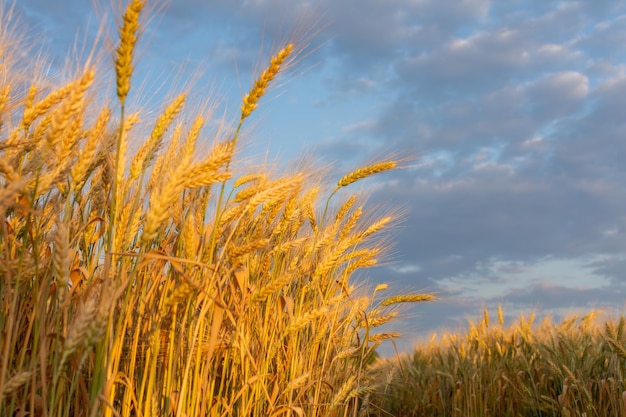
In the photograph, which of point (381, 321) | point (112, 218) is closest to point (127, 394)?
point (112, 218)

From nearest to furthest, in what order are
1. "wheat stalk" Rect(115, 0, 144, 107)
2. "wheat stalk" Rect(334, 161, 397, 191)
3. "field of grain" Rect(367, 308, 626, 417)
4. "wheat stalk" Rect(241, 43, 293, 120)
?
"wheat stalk" Rect(115, 0, 144, 107)
"wheat stalk" Rect(241, 43, 293, 120)
"wheat stalk" Rect(334, 161, 397, 191)
"field of grain" Rect(367, 308, 626, 417)

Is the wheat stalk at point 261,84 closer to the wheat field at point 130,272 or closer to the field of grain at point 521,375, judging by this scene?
the wheat field at point 130,272

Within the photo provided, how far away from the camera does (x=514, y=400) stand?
19.0 ft

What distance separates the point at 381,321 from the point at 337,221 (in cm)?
88

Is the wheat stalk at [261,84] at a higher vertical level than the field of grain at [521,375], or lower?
higher

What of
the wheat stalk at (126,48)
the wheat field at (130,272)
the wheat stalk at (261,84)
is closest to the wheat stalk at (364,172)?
the wheat field at (130,272)

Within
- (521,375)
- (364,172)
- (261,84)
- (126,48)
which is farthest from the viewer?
(521,375)

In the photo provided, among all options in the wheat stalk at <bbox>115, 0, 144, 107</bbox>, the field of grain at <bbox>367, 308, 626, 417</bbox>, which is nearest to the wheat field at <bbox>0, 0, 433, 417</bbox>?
the wheat stalk at <bbox>115, 0, 144, 107</bbox>

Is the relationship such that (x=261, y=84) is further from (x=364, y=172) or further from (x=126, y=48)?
(x=364, y=172)

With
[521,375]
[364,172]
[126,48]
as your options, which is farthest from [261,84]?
[521,375]

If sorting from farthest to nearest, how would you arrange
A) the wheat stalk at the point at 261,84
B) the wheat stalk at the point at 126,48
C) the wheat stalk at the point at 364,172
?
the wheat stalk at the point at 364,172 → the wheat stalk at the point at 261,84 → the wheat stalk at the point at 126,48

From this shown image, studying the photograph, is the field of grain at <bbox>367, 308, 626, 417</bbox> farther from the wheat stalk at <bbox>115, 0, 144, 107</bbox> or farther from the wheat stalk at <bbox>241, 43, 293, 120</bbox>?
the wheat stalk at <bbox>115, 0, 144, 107</bbox>

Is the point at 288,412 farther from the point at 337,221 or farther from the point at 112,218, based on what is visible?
the point at 112,218

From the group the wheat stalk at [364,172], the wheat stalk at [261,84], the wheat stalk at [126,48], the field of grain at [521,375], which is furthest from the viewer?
the field of grain at [521,375]
